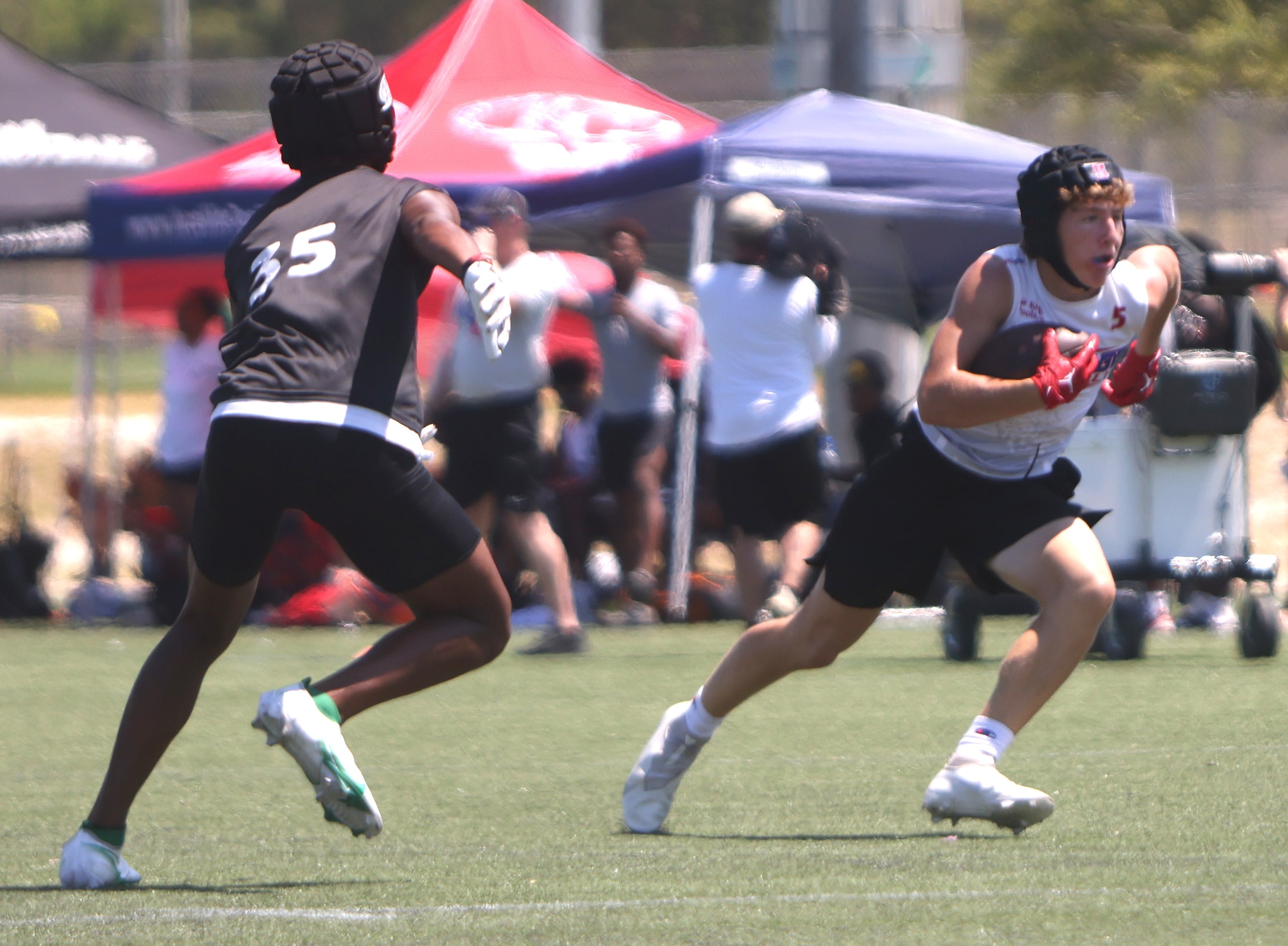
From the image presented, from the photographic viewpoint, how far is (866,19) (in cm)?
1269

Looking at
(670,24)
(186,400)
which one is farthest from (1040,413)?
(670,24)

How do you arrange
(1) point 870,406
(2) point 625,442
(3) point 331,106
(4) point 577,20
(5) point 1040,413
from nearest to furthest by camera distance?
(3) point 331,106 → (5) point 1040,413 → (2) point 625,442 → (1) point 870,406 → (4) point 577,20

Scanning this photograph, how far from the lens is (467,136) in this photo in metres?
12.0

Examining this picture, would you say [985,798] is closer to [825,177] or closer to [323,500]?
[323,500]

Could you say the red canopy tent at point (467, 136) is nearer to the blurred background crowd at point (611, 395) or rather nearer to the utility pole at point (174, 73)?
the blurred background crowd at point (611, 395)

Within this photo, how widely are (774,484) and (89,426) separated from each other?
5.48 m

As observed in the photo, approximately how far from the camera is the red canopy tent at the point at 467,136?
11.6 meters

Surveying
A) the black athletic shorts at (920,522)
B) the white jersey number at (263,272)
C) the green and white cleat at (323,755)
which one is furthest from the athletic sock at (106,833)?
the black athletic shorts at (920,522)

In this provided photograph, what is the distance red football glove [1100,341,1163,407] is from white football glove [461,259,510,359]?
5.42 ft

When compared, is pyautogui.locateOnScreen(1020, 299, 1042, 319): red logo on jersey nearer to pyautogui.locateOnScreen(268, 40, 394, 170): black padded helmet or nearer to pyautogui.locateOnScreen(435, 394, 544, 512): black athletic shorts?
pyautogui.locateOnScreen(268, 40, 394, 170): black padded helmet

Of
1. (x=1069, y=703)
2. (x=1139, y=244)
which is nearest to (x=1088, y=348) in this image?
(x=1069, y=703)

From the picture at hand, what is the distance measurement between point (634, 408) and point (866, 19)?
9.99 feet

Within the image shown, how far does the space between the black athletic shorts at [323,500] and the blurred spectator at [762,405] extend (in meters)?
5.37

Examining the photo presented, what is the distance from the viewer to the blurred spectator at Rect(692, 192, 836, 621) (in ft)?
31.4
